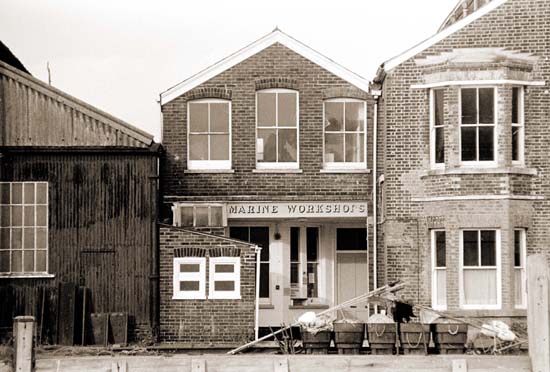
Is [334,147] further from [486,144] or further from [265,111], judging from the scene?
[486,144]

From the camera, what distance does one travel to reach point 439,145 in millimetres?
29422

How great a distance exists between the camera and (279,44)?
104 ft

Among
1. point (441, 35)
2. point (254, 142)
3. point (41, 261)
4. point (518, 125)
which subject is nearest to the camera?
point (518, 125)

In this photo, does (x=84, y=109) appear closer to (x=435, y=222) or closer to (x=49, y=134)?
(x=49, y=134)

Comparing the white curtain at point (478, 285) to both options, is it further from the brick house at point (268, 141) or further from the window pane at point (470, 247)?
the brick house at point (268, 141)

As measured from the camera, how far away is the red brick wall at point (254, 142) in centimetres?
3134

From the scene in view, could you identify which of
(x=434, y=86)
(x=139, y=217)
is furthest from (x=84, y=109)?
(x=434, y=86)

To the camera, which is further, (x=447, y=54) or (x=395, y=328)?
(x=447, y=54)

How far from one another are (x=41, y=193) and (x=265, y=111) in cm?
621

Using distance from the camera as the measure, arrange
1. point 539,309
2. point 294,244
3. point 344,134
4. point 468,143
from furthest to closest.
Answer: point 294,244, point 344,134, point 468,143, point 539,309

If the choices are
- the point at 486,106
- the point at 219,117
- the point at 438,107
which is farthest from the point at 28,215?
the point at 486,106

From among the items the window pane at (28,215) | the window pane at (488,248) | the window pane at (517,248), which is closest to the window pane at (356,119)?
the window pane at (488,248)

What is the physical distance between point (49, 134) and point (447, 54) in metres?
9.94

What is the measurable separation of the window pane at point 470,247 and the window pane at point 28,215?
34.3ft
